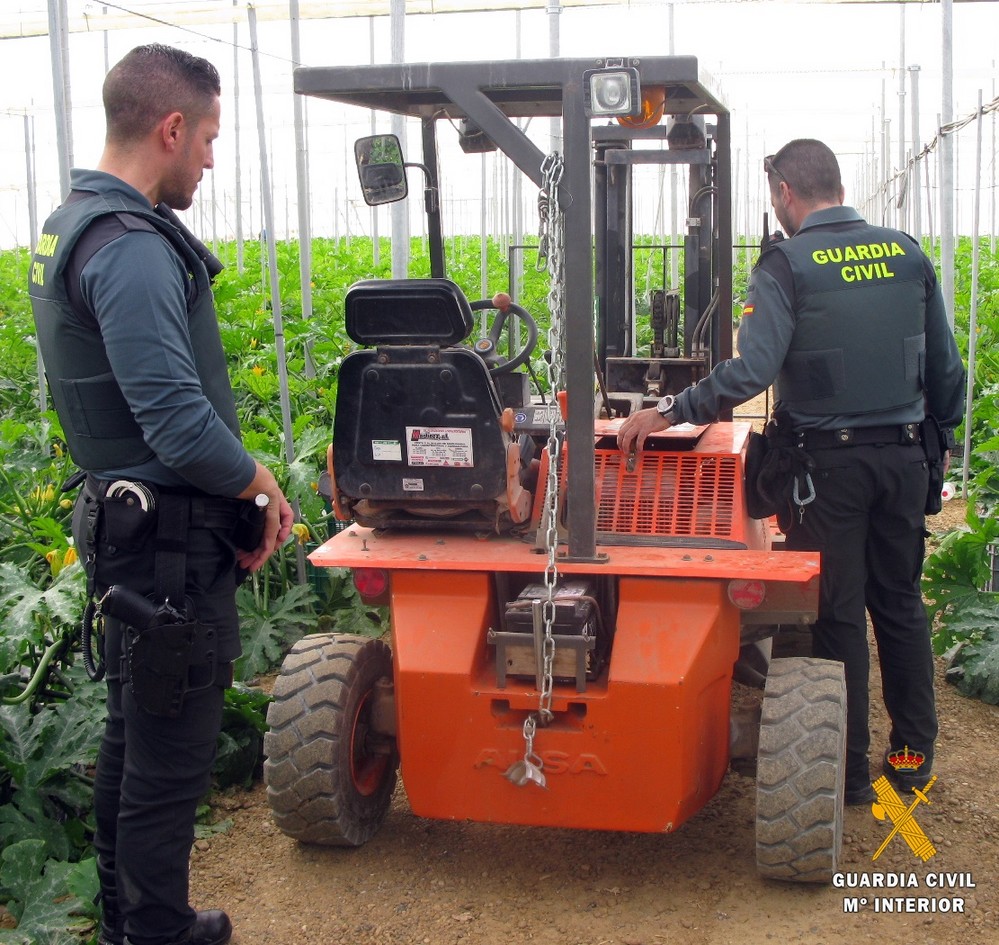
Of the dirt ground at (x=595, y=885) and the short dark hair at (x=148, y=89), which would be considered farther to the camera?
the dirt ground at (x=595, y=885)

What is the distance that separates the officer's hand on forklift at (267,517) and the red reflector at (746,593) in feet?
4.42

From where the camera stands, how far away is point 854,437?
405cm

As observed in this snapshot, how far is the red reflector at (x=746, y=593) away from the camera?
11.7 feet

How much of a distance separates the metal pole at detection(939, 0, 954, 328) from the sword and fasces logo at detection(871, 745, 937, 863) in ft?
14.0

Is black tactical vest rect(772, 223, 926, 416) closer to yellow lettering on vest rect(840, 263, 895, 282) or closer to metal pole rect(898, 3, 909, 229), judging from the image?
yellow lettering on vest rect(840, 263, 895, 282)

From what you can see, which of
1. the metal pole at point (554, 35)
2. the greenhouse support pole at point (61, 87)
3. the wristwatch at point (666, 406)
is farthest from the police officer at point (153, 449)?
the metal pole at point (554, 35)

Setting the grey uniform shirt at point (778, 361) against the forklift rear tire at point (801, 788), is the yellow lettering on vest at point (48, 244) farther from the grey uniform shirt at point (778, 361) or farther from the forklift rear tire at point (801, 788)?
the forklift rear tire at point (801, 788)

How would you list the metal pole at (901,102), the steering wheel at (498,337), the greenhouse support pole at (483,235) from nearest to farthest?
1. the steering wheel at (498,337)
2. the greenhouse support pole at (483,235)
3. the metal pole at (901,102)

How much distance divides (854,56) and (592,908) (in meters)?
21.5

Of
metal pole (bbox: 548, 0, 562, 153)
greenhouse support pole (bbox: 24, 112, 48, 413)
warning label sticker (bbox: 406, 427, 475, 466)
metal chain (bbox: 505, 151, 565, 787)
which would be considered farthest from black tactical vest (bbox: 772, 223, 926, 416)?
metal pole (bbox: 548, 0, 562, 153)

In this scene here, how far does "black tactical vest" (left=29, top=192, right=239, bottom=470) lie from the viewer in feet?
9.37

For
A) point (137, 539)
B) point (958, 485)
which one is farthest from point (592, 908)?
point (958, 485)

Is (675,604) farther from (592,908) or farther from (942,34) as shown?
(942,34)

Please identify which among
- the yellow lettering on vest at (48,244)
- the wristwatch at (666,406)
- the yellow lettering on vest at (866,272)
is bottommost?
the wristwatch at (666,406)
